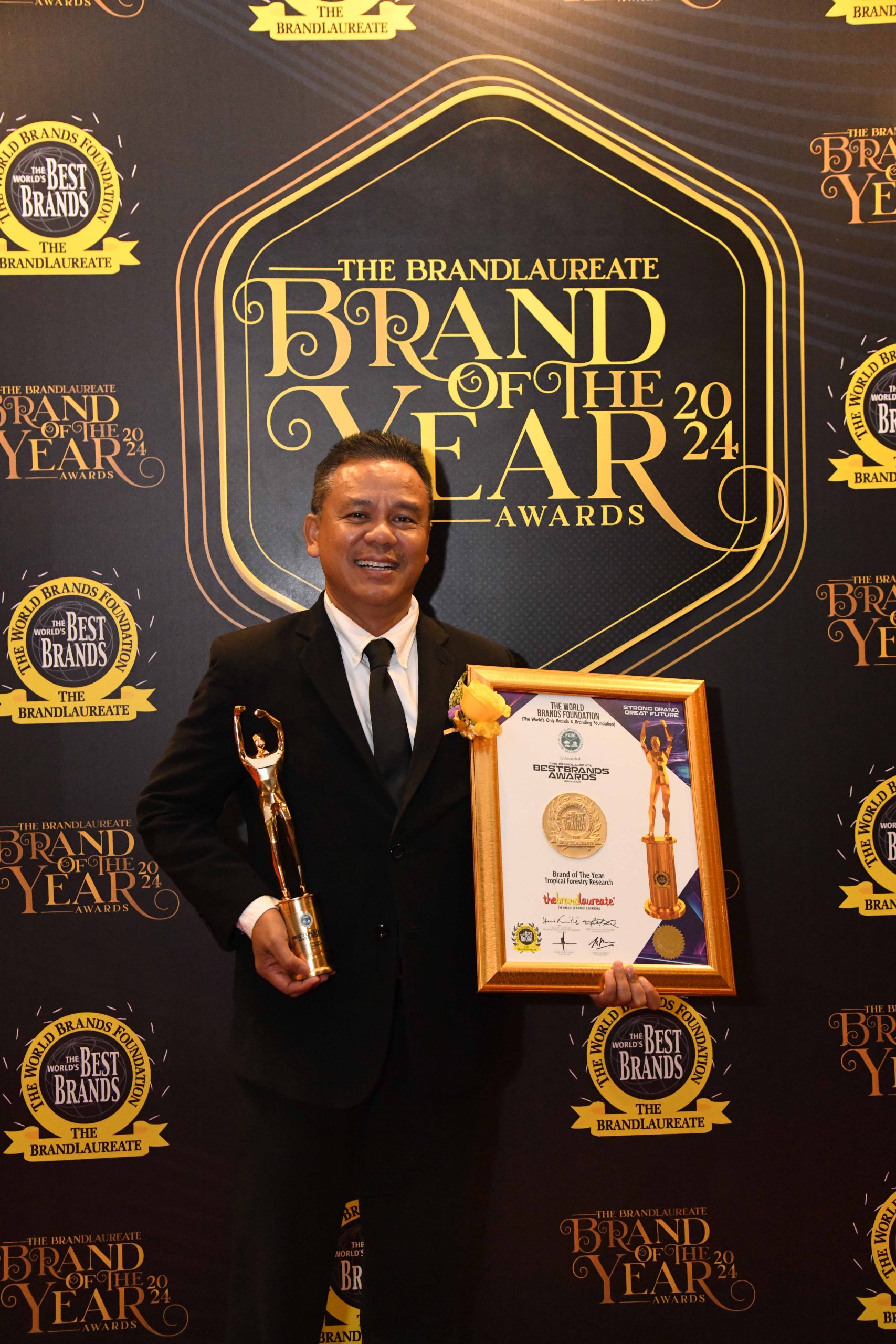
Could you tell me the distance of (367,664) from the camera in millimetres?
1981

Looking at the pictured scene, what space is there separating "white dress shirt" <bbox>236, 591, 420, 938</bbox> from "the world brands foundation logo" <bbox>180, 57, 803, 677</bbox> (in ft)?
1.96

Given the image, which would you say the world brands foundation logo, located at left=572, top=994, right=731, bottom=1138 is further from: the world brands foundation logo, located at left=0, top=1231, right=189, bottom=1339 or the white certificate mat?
the world brands foundation logo, located at left=0, top=1231, right=189, bottom=1339

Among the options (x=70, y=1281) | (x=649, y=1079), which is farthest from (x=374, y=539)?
(x=70, y=1281)

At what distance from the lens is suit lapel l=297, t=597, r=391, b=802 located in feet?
6.10

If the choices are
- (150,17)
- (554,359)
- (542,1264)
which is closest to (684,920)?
(542,1264)

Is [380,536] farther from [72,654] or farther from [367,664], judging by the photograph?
[72,654]

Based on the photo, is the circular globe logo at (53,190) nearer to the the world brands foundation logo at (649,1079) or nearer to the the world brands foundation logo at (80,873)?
the the world brands foundation logo at (80,873)

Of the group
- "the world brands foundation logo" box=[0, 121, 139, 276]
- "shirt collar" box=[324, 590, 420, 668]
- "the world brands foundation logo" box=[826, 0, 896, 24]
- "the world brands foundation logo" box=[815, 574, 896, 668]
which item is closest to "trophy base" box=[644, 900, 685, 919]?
"shirt collar" box=[324, 590, 420, 668]

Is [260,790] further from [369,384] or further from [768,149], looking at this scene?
[768,149]

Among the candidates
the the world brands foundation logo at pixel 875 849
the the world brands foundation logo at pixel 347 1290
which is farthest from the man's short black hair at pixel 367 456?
the the world brands foundation logo at pixel 347 1290

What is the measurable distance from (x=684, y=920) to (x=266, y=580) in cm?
136

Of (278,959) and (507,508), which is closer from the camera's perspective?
(278,959)

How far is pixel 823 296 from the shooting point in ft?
8.52

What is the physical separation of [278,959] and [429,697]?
56 centimetres
